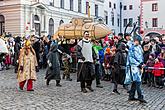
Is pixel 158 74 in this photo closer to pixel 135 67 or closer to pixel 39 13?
pixel 135 67

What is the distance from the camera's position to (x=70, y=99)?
1032cm

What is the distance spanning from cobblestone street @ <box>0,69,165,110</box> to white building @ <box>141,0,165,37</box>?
49.7 metres

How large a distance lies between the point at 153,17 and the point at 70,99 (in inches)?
2120

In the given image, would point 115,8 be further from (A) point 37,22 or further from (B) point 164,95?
(B) point 164,95

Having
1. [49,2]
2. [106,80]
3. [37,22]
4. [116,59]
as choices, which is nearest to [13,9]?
[37,22]

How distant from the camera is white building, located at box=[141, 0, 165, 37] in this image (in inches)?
2410

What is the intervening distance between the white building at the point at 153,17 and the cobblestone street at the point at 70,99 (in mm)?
49677

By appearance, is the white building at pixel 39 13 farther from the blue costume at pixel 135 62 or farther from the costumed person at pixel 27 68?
the blue costume at pixel 135 62

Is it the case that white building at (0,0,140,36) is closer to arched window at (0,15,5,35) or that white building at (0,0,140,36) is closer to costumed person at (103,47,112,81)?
arched window at (0,15,5,35)

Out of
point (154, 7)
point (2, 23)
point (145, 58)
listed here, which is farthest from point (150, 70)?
point (154, 7)

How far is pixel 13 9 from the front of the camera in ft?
133

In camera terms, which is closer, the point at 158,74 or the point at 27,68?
the point at 27,68

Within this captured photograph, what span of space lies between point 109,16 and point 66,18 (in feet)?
77.2

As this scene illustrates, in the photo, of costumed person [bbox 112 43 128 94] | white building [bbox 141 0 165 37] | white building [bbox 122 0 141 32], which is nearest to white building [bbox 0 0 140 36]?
white building [bbox 141 0 165 37]
